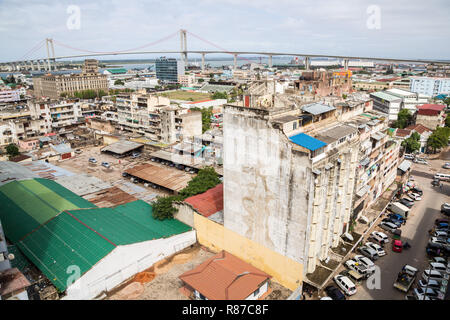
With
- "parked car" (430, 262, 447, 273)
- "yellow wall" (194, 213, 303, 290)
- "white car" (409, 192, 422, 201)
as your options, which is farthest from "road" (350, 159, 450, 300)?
"yellow wall" (194, 213, 303, 290)

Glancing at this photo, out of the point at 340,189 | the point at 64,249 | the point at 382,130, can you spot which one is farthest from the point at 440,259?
the point at 64,249

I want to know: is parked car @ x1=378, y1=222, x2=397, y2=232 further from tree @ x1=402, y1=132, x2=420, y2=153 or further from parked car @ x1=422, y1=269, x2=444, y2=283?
tree @ x1=402, y1=132, x2=420, y2=153

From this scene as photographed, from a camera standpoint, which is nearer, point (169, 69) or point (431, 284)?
point (431, 284)

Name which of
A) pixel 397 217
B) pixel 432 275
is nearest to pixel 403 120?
pixel 397 217

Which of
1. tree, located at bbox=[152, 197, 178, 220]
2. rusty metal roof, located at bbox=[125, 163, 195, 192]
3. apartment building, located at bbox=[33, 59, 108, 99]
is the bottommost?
rusty metal roof, located at bbox=[125, 163, 195, 192]

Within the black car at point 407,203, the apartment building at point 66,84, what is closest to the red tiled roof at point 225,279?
the black car at point 407,203

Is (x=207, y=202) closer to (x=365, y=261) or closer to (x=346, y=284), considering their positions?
(x=346, y=284)
